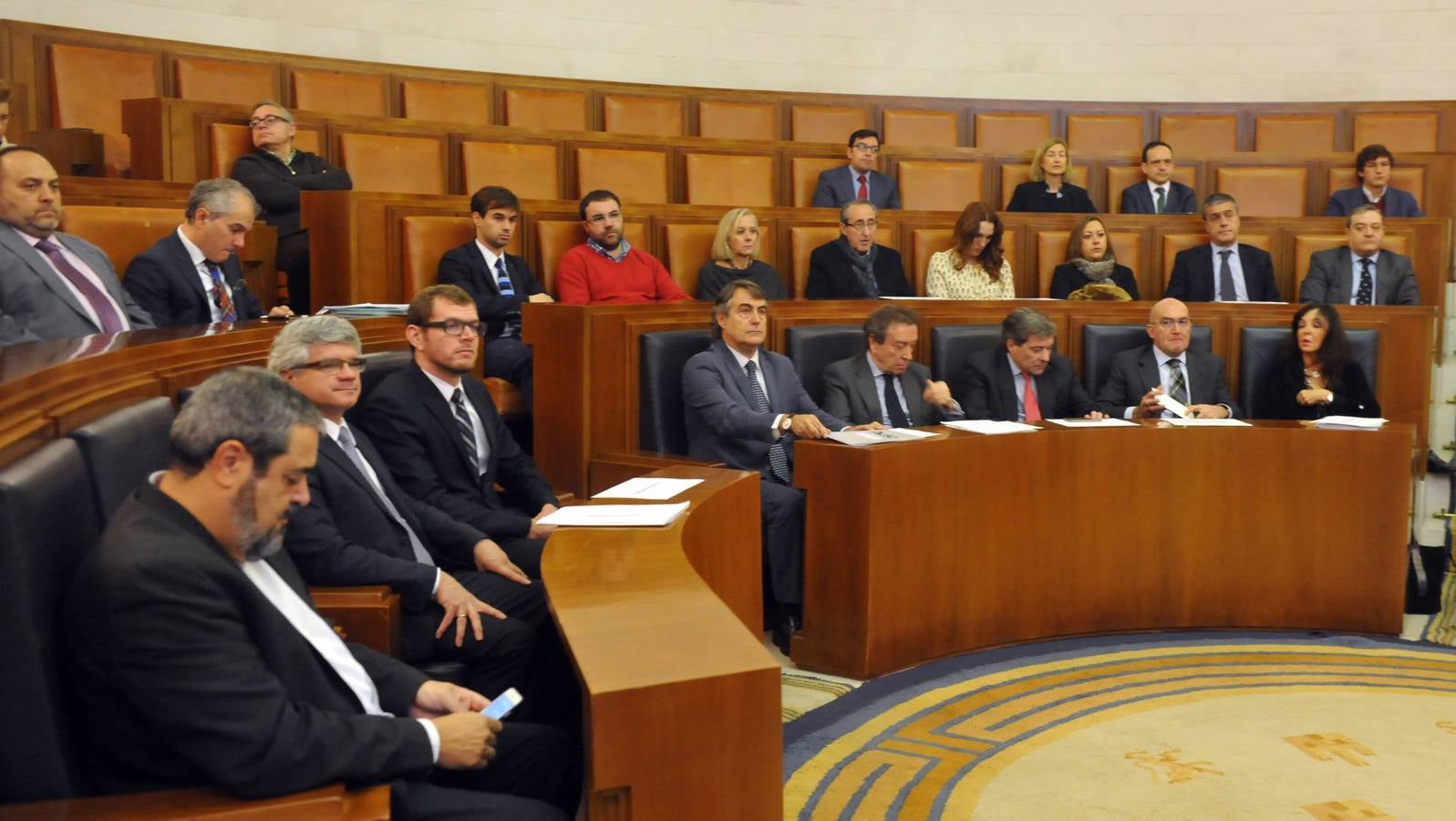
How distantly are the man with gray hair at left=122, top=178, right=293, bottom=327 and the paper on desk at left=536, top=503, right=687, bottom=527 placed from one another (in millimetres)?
1134

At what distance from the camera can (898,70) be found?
6.40 meters

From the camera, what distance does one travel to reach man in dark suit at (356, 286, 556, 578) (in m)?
2.41

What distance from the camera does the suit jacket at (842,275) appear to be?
163 inches

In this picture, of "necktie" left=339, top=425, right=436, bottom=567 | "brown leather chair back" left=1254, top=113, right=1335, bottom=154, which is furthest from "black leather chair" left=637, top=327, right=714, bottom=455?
"brown leather chair back" left=1254, top=113, right=1335, bottom=154

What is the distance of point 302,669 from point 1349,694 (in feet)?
7.31

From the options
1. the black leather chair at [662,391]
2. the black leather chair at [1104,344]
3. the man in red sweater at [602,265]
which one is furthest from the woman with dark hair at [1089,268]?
the black leather chair at [662,391]

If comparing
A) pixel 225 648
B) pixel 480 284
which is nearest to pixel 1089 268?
pixel 480 284

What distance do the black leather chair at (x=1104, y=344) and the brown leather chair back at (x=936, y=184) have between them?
1527 mm

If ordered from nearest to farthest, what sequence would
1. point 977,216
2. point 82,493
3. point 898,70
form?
point 82,493 → point 977,216 → point 898,70

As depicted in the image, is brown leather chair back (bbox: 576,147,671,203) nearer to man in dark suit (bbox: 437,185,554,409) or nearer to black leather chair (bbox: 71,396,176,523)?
man in dark suit (bbox: 437,185,554,409)

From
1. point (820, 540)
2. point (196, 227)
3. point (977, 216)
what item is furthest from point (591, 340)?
point (977, 216)

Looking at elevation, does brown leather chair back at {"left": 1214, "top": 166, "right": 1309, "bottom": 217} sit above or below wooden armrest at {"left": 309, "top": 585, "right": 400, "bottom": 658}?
above

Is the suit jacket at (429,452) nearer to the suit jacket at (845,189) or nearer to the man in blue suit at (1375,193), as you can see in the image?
the suit jacket at (845,189)

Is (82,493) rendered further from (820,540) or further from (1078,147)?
(1078,147)
